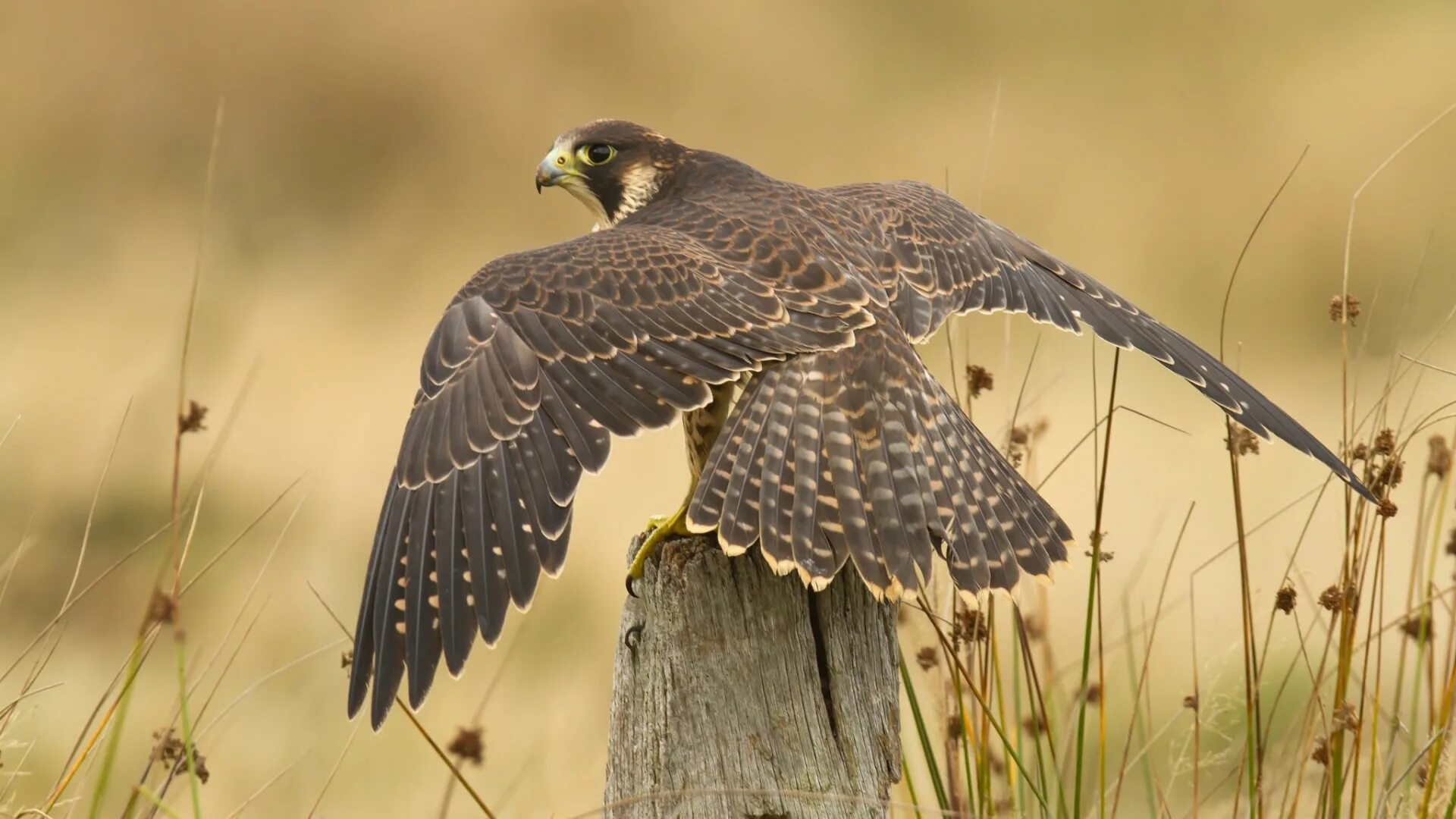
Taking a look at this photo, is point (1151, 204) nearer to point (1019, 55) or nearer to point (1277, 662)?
point (1019, 55)

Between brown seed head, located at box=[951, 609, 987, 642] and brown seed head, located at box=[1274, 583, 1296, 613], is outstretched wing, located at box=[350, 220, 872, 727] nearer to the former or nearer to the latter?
brown seed head, located at box=[951, 609, 987, 642]

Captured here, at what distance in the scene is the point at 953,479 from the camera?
298 cm

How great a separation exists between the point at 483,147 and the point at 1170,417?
17.4ft

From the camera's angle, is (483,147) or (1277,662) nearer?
(1277,662)

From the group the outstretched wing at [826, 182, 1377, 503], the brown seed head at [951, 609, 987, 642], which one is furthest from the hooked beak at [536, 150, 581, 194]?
the brown seed head at [951, 609, 987, 642]

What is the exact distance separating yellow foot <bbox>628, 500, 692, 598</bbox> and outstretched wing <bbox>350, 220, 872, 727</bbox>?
0.52ft

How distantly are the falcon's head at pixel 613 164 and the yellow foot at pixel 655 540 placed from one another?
1347mm

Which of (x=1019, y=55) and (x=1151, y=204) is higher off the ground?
(x=1019, y=55)

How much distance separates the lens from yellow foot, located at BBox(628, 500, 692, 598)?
2.84 m

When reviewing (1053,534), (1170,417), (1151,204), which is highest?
(1151,204)

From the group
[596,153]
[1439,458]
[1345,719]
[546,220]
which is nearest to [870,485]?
[1345,719]

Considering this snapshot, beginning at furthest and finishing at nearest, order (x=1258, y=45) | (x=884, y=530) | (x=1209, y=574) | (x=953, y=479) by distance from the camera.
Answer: (x=1258, y=45)
(x=1209, y=574)
(x=953, y=479)
(x=884, y=530)

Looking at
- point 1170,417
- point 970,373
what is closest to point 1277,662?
point 1170,417

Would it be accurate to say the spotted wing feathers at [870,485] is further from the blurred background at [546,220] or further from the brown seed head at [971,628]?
the blurred background at [546,220]
